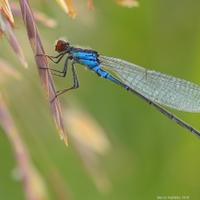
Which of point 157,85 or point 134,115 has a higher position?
point 157,85

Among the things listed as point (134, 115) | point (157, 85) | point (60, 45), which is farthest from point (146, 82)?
point (60, 45)

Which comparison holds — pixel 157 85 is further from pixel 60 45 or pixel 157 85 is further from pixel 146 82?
pixel 60 45

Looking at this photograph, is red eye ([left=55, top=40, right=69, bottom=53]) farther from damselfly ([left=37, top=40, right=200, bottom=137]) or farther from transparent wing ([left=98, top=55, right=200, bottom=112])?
transparent wing ([left=98, top=55, right=200, bottom=112])

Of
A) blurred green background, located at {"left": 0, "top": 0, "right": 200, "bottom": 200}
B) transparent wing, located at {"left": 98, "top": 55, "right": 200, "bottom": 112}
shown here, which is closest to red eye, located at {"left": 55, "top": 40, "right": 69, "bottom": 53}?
blurred green background, located at {"left": 0, "top": 0, "right": 200, "bottom": 200}

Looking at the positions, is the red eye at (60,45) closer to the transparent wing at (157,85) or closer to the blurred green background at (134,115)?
the blurred green background at (134,115)

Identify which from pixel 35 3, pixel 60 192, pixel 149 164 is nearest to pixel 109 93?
pixel 149 164

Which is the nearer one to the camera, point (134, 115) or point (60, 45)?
point (60, 45)

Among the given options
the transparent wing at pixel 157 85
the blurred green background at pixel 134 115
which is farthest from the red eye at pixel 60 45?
the transparent wing at pixel 157 85
